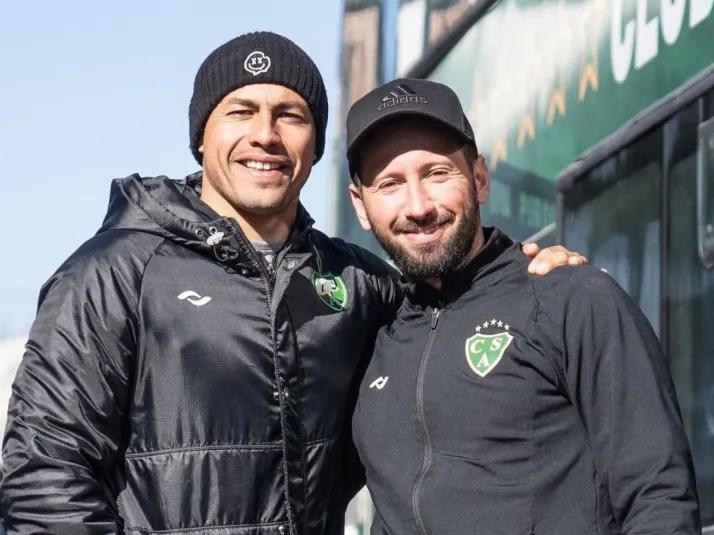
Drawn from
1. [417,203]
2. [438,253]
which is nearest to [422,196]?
[417,203]

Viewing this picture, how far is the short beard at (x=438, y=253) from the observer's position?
2650 millimetres

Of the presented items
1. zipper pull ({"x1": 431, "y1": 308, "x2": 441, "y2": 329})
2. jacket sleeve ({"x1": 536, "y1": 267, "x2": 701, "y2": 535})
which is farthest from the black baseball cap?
jacket sleeve ({"x1": 536, "y1": 267, "x2": 701, "y2": 535})

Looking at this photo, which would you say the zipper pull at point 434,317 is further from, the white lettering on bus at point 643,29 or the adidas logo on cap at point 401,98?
the white lettering on bus at point 643,29

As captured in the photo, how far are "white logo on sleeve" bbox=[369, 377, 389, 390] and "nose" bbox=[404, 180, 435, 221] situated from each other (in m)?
0.36

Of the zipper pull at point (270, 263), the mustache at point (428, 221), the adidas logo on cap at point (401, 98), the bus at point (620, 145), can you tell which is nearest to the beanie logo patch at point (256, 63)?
the adidas logo on cap at point (401, 98)

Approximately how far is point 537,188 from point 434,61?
1249 mm

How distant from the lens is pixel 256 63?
2904mm

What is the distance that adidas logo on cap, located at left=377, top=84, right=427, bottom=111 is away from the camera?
2.72 m

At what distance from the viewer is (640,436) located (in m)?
2.26

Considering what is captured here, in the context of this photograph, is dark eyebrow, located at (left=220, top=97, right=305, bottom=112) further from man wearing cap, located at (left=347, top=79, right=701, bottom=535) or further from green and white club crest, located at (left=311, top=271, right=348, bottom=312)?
green and white club crest, located at (left=311, top=271, right=348, bottom=312)

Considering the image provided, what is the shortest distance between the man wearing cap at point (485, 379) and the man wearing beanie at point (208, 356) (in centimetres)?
16

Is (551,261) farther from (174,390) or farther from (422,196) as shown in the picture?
(174,390)

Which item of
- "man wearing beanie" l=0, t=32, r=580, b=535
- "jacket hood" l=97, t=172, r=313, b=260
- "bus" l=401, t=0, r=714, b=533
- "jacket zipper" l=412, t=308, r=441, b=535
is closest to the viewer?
"jacket zipper" l=412, t=308, r=441, b=535

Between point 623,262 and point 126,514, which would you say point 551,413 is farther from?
point 623,262
